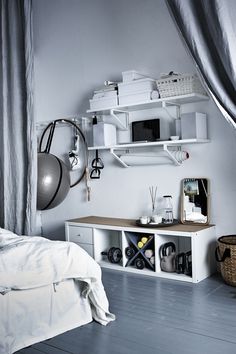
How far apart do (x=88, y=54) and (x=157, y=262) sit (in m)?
2.20

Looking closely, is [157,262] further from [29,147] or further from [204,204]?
[29,147]

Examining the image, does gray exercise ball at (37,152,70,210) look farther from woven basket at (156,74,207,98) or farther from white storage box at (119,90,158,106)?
woven basket at (156,74,207,98)

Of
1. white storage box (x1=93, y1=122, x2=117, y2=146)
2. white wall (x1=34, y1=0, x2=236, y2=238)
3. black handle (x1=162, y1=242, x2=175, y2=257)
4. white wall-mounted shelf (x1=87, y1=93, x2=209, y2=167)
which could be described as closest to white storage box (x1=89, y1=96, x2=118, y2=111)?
white wall-mounted shelf (x1=87, y1=93, x2=209, y2=167)

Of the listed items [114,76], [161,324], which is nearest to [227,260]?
[161,324]

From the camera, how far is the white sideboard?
10.3ft

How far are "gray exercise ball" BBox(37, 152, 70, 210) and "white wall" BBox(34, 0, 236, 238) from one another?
368 millimetres

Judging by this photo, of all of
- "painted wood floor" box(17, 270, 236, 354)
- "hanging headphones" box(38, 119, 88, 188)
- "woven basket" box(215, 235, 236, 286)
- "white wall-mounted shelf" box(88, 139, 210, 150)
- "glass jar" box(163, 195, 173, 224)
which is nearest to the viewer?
"painted wood floor" box(17, 270, 236, 354)

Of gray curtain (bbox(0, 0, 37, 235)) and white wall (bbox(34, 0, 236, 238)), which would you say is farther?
gray curtain (bbox(0, 0, 37, 235))

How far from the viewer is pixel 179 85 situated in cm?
322

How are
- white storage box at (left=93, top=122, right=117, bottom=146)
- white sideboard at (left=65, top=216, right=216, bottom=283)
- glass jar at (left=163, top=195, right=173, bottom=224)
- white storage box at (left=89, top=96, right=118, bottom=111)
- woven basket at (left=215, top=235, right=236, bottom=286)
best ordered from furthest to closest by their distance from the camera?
white storage box at (left=93, top=122, right=117, bottom=146), white storage box at (left=89, top=96, right=118, bottom=111), glass jar at (left=163, top=195, right=173, bottom=224), white sideboard at (left=65, top=216, right=216, bottom=283), woven basket at (left=215, top=235, right=236, bottom=286)

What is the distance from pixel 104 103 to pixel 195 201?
1189 millimetres

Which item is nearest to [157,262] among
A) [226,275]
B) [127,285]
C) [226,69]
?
[127,285]

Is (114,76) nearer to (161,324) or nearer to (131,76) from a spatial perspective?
(131,76)

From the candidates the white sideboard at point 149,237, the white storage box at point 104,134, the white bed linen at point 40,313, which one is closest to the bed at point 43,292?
the white bed linen at point 40,313
